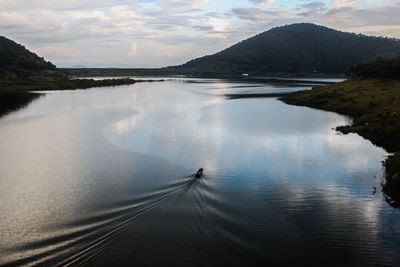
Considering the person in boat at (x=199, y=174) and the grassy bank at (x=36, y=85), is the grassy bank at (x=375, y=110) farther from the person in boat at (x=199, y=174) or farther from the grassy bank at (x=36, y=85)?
the grassy bank at (x=36, y=85)

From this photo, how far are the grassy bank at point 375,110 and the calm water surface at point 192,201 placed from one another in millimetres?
1384

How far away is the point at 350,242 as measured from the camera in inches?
657

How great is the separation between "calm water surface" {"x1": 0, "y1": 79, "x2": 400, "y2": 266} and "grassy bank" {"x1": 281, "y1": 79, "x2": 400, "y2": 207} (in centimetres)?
138

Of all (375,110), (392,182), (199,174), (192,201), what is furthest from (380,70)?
(192,201)

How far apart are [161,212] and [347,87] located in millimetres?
79895

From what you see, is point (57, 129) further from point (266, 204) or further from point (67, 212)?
point (266, 204)

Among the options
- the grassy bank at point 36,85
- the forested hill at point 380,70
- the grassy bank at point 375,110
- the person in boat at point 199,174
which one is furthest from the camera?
the grassy bank at point 36,85

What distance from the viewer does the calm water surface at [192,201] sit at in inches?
617

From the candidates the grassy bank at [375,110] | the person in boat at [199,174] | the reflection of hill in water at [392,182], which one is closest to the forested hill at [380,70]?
the grassy bank at [375,110]

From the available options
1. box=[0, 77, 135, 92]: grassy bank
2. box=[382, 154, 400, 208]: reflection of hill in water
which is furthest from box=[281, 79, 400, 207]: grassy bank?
box=[0, 77, 135, 92]: grassy bank

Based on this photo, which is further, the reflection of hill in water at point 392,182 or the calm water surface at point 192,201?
the reflection of hill in water at point 392,182

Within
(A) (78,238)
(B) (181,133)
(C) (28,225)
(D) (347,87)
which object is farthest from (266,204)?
(D) (347,87)

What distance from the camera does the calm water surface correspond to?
15672 mm

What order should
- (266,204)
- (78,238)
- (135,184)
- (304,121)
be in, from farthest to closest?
1. (304,121)
2. (135,184)
3. (266,204)
4. (78,238)
